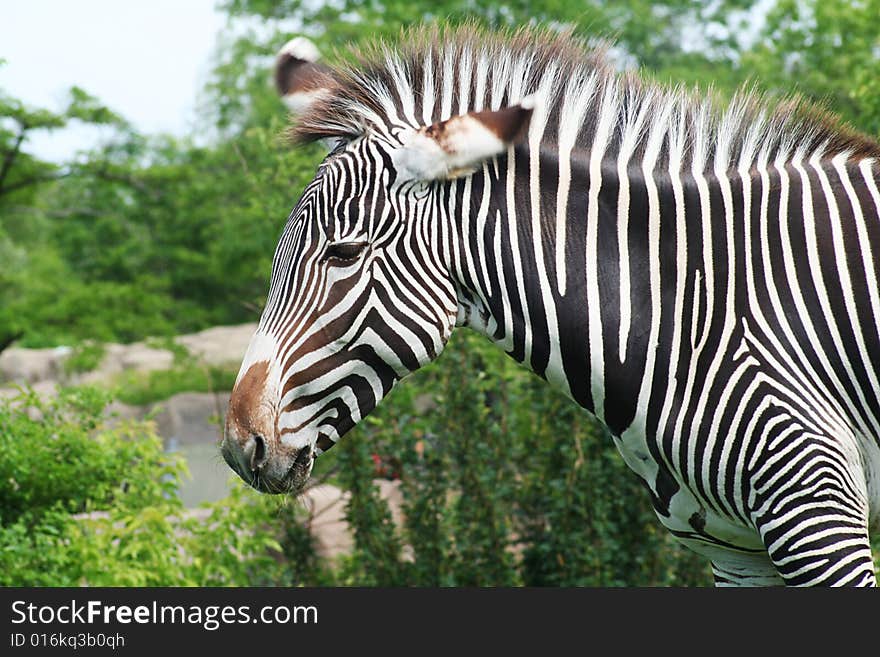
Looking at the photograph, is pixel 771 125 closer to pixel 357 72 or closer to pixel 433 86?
pixel 433 86

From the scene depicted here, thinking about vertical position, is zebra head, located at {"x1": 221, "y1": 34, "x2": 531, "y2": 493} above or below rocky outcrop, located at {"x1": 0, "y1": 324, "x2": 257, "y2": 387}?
below

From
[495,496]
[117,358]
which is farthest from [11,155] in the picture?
[495,496]

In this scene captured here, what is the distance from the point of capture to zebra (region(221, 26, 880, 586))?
2512 millimetres

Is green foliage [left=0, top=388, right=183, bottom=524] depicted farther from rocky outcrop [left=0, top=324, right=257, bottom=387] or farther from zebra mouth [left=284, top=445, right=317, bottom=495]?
rocky outcrop [left=0, top=324, right=257, bottom=387]

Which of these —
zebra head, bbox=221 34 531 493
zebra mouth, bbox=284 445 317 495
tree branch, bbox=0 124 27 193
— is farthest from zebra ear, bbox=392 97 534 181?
tree branch, bbox=0 124 27 193

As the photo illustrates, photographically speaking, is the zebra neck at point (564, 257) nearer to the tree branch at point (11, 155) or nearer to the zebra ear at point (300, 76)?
the zebra ear at point (300, 76)

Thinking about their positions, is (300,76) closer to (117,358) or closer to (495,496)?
(495,496)

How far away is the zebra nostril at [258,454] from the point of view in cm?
256

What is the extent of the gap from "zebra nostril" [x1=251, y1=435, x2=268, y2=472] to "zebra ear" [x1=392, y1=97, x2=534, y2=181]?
90 centimetres

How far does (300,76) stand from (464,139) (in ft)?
2.98

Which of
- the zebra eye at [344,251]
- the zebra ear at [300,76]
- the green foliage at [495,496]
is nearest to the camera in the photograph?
the zebra eye at [344,251]

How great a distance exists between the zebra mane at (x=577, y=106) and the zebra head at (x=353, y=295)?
13 cm

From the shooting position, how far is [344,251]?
2.65m

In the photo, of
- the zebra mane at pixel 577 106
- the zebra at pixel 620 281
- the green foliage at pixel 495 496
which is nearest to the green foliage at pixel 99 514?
the green foliage at pixel 495 496
